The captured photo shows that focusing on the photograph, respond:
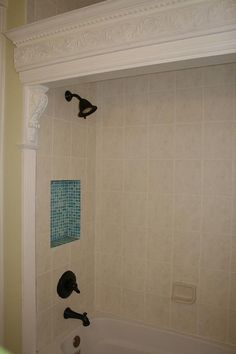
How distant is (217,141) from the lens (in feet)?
5.65

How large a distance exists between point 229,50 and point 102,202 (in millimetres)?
1431

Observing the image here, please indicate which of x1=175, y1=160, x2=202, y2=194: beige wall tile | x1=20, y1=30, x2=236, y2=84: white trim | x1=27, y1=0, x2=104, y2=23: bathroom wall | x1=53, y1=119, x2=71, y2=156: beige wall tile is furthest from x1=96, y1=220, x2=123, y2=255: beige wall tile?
x1=27, y1=0, x2=104, y2=23: bathroom wall

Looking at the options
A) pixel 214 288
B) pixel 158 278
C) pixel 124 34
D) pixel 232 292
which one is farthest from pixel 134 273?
pixel 124 34

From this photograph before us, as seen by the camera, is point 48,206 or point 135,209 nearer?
point 48,206

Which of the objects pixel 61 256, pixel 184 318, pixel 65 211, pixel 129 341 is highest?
pixel 65 211

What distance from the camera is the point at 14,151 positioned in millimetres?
1418

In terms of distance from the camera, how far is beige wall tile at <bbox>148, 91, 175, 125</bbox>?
1.86 metres

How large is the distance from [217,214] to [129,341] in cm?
116

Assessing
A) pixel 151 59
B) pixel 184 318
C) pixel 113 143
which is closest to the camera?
pixel 151 59

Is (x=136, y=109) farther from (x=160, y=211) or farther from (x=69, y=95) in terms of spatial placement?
(x=160, y=211)

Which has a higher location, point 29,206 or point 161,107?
point 161,107

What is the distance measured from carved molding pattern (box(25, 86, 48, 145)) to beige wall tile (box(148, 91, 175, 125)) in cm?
82

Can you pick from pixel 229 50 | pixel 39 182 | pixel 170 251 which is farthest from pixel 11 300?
pixel 229 50

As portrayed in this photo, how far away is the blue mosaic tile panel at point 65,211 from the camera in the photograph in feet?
5.98
